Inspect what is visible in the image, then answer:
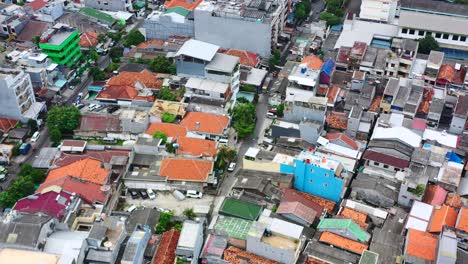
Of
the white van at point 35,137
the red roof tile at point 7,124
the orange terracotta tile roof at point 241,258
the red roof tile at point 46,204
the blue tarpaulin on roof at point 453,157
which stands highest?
the red roof tile at point 46,204

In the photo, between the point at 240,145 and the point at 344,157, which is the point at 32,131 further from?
the point at 344,157

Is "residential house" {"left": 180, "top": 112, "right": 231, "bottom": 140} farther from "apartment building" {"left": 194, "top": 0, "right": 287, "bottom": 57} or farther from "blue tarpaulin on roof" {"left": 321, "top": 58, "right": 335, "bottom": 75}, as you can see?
"apartment building" {"left": 194, "top": 0, "right": 287, "bottom": 57}

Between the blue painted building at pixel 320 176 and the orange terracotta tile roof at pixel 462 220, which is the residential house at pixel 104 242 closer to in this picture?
the blue painted building at pixel 320 176

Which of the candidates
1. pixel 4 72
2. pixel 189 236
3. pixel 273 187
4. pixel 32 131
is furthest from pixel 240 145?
pixel 4 72

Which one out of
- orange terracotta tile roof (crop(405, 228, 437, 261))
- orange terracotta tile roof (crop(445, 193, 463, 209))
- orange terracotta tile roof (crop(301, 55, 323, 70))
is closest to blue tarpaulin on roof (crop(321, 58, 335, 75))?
orange terracotta tile roof (crop(301, 55, 323, 70))

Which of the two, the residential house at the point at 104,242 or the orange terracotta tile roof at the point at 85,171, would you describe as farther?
the orange terracotta tile roof at the point at 85,171

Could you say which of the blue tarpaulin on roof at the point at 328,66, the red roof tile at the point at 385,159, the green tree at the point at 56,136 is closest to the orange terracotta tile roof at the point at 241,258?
the red roof tile at the point at 385,159

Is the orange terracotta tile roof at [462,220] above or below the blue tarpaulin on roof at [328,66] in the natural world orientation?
below
